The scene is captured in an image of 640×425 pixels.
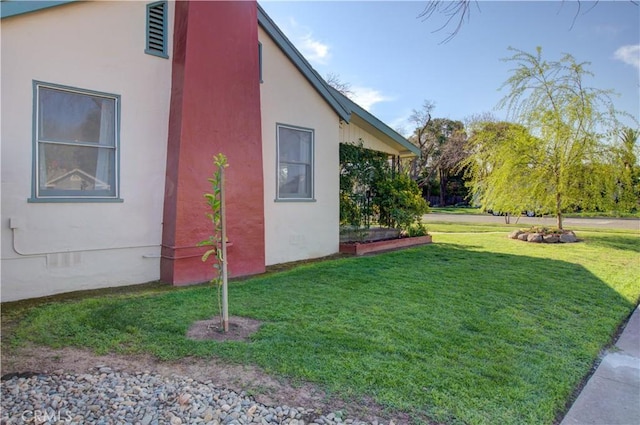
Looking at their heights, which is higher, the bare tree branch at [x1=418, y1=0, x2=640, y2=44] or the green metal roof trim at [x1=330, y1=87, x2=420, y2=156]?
the green metal roof trim at [x1=330, y1=87, x2=420, y2=156]

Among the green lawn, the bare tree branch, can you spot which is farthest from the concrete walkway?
the bare tree branch

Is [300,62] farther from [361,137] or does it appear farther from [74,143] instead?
[74,143]

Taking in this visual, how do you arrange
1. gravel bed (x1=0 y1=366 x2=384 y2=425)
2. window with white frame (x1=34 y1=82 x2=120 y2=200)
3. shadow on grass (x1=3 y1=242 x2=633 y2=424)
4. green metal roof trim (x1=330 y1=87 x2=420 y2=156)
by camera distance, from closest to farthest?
gravel bed (x1=0 y1=366 x2=384 y2=425)
shadow on grass (x1=3 y1=242 x2=633 y2=424)
window with white frame (x1=34 y1=82 x2=120 y2=200)
green metal roof trim (x1=330 y1=87 x2=420 y2=156)

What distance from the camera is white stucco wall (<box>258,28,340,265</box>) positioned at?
730 centimetres

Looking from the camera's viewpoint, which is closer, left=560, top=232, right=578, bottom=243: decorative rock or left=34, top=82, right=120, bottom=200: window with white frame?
left=34, top=82, right=120, bottom=200: window with white frame

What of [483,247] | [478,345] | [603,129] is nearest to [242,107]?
[478,345]

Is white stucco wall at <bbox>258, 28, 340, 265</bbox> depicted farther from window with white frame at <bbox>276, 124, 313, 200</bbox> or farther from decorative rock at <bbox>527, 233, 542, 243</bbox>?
decorative rock at <bbox>527, 233, 542, 243</bbox>

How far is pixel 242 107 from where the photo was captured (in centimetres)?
632

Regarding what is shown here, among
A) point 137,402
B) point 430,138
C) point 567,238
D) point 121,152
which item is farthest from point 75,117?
point 430,138

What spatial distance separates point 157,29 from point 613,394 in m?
6.91

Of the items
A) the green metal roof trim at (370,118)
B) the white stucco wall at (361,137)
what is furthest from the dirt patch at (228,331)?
the white stucco wall at (361,137)

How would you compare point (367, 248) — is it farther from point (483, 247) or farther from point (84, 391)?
point (84, 391)

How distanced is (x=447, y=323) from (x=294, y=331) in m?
1.67

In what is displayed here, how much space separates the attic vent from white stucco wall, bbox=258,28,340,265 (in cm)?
182
